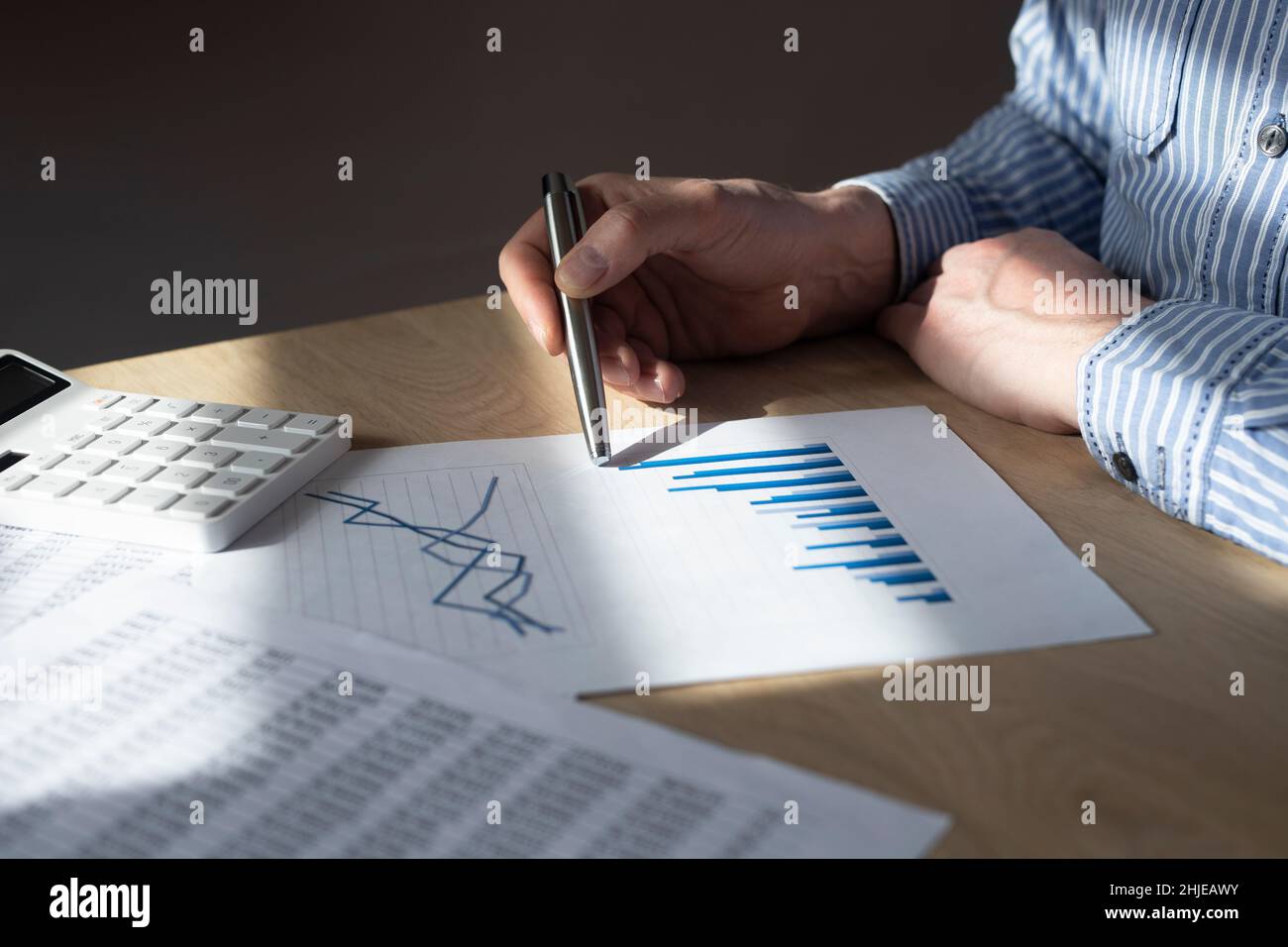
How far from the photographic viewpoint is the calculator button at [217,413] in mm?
650

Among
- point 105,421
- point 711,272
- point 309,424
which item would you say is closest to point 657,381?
point 711,272

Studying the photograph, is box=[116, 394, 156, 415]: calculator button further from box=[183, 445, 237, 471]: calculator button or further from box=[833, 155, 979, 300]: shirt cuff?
box=[833, 155, 979, 300]: shirt cuff

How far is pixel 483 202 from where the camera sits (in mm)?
2326

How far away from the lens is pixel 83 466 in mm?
601

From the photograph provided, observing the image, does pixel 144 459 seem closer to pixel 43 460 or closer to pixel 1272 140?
pixel 43 460

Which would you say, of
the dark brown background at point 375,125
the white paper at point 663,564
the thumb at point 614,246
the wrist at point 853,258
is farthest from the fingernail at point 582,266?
the dark brown background at point 375,125

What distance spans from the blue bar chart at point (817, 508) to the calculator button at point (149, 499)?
0.75 feet

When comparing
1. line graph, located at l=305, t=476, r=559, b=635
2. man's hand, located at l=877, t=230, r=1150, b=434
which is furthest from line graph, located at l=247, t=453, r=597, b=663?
man's hand, located at l=877, t=230, r=1150, b=434

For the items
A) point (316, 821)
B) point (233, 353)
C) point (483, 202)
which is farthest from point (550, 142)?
point (316, 821)

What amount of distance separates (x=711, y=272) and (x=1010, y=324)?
0.20 metres

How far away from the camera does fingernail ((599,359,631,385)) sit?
743 millimetres

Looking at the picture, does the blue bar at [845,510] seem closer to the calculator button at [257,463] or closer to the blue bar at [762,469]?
the blue bar at [762,469]

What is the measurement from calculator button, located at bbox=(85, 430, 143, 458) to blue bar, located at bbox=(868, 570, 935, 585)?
391mm

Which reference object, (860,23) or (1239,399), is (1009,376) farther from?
(860,23)
